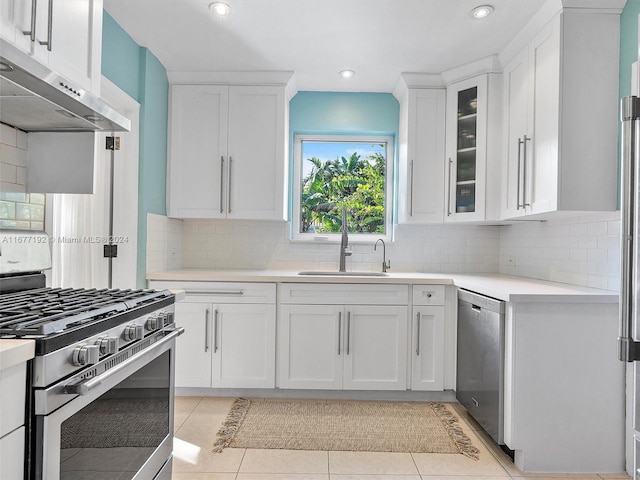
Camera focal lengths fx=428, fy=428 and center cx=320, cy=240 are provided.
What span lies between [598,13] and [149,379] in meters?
2.74

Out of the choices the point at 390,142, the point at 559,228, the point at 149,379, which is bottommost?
the point at 149,379

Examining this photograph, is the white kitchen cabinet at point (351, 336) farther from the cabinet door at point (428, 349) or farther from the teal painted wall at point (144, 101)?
the teal painted wall at point (144, 101)

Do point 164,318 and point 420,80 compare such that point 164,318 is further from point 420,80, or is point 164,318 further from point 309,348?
point 420,80

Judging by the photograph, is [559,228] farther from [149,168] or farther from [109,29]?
[109,29]

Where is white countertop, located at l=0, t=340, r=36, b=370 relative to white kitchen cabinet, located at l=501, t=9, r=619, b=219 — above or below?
below

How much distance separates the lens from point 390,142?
3744 millimetres

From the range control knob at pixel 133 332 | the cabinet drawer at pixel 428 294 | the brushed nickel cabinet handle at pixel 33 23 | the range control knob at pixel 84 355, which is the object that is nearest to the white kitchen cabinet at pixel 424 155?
the cabinet drawer at pixel 428 294

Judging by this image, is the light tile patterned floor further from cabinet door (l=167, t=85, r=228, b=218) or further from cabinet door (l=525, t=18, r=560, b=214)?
cabinet door (l=167, t=85, r=228, b=218)

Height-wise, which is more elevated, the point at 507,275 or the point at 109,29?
the point at 109,29

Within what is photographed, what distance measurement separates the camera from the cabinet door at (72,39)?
1502 millimetres

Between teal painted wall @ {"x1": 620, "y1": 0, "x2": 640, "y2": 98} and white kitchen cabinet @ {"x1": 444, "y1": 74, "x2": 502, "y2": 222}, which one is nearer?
teal painted wall @ {"x1": 620, "y1": 0, "x2": 640, "y2": 98}

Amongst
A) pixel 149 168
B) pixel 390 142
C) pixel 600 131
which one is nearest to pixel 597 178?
pixel 600 131

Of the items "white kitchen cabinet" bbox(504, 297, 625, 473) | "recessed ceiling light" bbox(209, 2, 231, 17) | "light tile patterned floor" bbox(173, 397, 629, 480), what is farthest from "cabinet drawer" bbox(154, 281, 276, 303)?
"recessed ceiling light" bbox(209, 2, 231, 17)

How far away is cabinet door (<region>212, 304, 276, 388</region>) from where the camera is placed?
2.95 m
